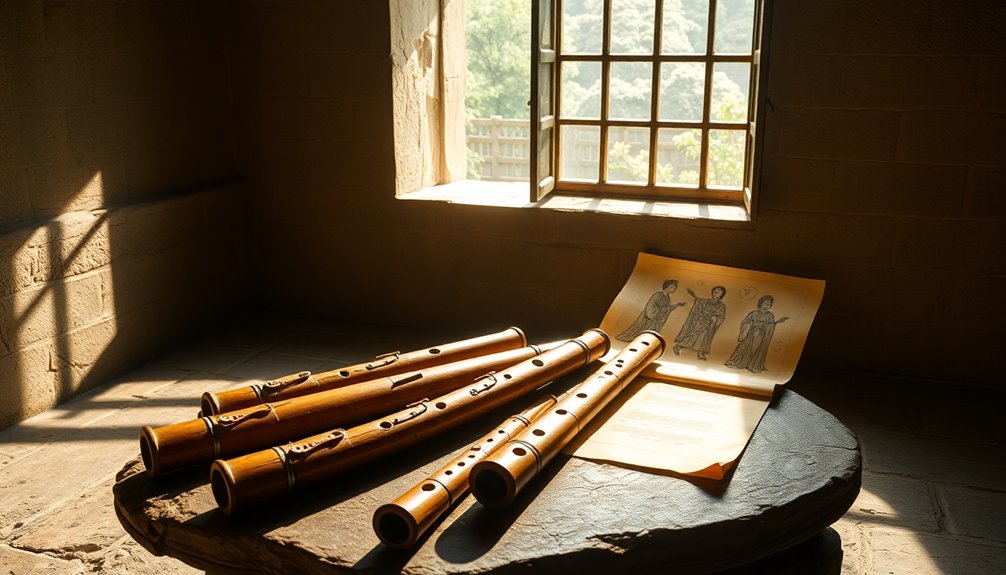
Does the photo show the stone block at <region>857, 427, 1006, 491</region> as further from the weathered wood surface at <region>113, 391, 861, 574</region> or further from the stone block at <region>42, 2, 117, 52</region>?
the stone block at <region>42, 2, 117, 52</region>

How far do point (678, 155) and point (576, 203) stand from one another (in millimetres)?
780

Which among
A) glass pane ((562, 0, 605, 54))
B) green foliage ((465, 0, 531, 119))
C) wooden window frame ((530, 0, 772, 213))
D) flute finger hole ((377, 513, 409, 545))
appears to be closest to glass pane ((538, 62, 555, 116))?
wooden window frame ((530, 0, 772, 213))

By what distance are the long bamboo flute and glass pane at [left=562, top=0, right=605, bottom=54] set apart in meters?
2.66

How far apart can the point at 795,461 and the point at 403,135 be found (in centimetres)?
270

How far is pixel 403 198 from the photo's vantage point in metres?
4.07

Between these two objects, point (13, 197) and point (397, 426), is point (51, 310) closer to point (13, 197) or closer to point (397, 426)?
point (13, 197)

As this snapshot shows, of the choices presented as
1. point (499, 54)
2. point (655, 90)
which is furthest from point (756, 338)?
point (499, 54)

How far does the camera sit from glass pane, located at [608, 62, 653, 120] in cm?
393

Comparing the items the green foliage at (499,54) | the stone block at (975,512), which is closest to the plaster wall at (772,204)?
the stone block at (975,512)

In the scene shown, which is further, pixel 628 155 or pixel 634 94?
pixel 628 155

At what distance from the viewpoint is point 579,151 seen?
15.4 feet

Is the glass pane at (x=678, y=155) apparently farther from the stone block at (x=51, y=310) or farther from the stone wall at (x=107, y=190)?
the stone block at (x=51, y=310)

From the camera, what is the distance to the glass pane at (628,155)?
4.04m

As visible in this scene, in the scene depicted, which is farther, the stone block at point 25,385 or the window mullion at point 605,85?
the window mullion at point 605,85
